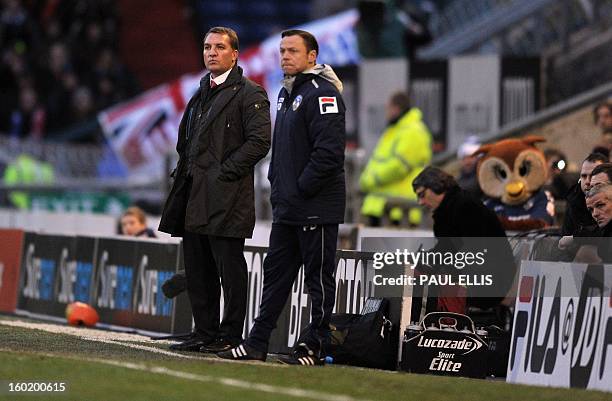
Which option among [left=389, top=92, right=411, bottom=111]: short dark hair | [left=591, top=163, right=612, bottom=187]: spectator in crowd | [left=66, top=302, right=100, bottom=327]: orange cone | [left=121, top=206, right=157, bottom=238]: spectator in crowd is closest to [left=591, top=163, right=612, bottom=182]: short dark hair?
[left=591, top=163, right=612, bottom=187]: spectator in crowd

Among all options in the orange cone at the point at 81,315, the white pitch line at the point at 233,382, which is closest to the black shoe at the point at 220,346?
the white pitch line at the point at 233,382

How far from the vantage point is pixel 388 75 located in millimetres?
22078

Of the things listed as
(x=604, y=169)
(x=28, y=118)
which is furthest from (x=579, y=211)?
(x=28, y=118)

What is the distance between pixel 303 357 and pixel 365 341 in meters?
0.88

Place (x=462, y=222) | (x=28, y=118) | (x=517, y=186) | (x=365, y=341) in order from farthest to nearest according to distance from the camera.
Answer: (x=28, y=118) → (x=517, y=186) → (x=462, y=222) → (x=365, y=341)

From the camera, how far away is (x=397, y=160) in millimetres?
16719

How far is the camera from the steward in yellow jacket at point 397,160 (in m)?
16.6

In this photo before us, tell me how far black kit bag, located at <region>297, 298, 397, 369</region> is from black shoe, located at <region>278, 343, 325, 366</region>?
54 centimetres

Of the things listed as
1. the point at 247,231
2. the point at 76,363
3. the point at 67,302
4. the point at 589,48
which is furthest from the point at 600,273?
the point at 589,48

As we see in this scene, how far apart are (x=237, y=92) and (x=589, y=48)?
10.4m

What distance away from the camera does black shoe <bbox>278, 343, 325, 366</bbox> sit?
10508 millimetres

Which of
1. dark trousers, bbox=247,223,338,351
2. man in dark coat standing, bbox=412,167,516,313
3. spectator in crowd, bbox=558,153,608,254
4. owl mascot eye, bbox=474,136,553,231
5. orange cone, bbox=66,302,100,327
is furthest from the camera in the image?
orange cone, bbox=66,302,100,327

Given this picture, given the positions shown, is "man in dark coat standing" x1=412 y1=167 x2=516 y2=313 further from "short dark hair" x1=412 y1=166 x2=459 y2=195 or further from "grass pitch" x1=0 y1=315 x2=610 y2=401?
"grass pitch" x1=0 y1=315 x2=610 y2=401

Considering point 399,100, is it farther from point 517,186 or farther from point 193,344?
point 193,344
